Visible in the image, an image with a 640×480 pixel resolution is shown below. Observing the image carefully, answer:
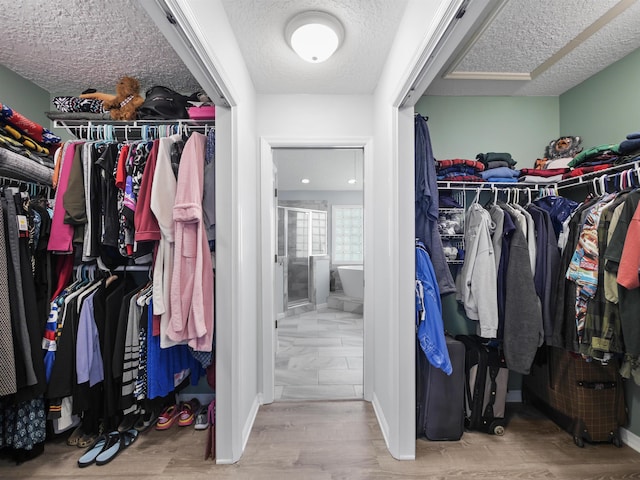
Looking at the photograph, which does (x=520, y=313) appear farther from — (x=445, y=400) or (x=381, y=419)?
(x=381, y=419)

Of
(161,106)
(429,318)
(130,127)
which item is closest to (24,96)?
(130,127)

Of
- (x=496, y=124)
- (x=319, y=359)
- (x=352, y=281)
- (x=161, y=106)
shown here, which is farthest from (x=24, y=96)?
(x=352, y=281)

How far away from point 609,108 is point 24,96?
4.00 meters

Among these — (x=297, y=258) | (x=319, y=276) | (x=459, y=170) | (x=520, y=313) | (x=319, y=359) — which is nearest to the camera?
(x=520, y=313)

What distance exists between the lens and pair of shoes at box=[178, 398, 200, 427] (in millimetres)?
2047

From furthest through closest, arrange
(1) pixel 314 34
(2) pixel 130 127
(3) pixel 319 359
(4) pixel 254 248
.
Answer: (3) pixel 319 359
(4) pixel 254 248
(2) pixel 130 127
(1) pixel 314 34

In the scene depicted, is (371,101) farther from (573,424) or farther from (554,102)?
(573,424)

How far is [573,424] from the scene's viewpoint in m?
1.89

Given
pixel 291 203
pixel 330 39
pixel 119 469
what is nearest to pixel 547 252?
pixel 330 39

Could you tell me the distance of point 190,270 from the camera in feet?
5.31

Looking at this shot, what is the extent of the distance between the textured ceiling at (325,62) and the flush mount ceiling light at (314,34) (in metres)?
0.03

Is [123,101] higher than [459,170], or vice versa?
[123,101]

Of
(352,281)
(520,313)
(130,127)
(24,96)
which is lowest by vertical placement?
(352,281)

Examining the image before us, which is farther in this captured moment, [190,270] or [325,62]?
[325,62]
